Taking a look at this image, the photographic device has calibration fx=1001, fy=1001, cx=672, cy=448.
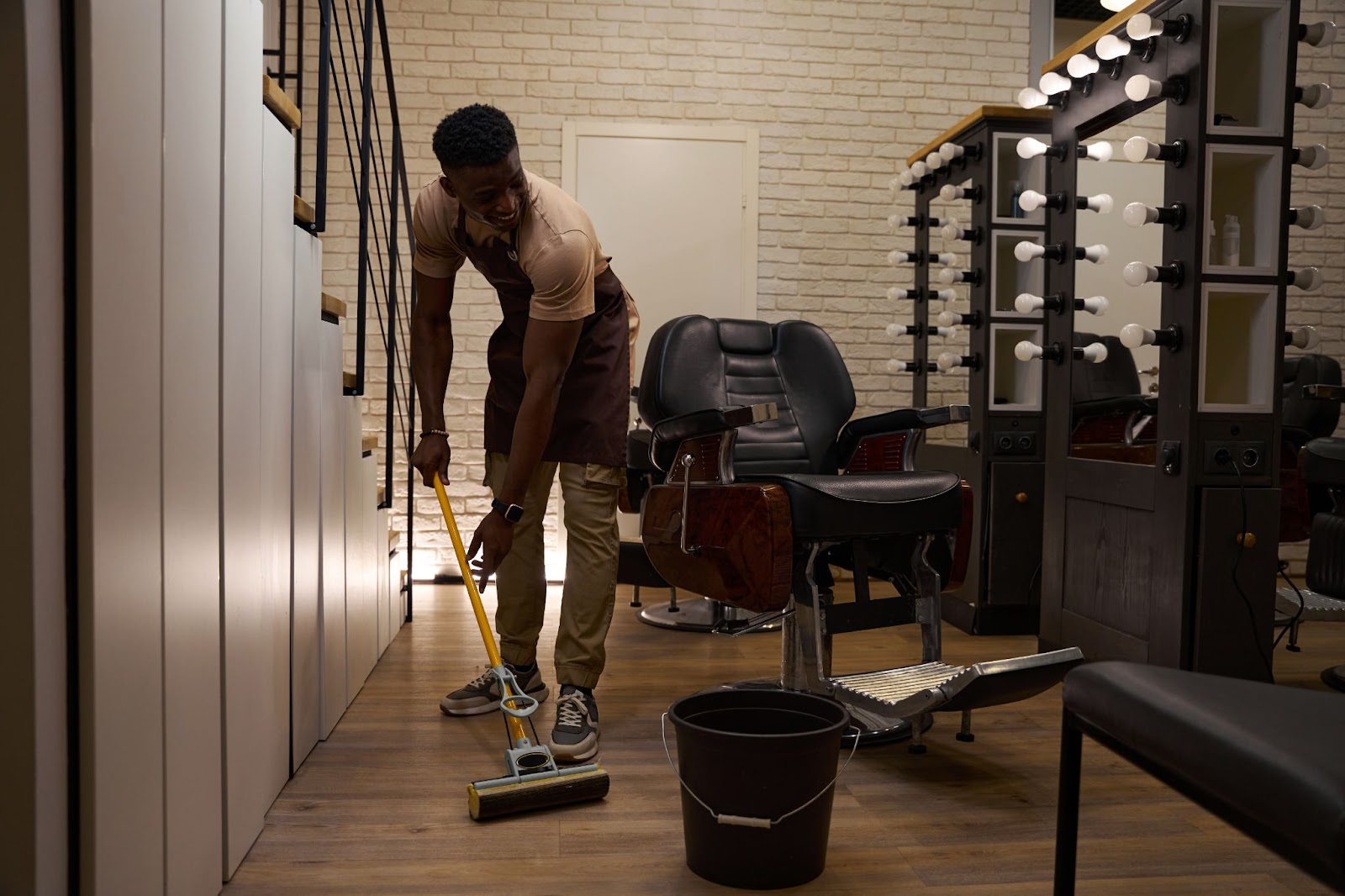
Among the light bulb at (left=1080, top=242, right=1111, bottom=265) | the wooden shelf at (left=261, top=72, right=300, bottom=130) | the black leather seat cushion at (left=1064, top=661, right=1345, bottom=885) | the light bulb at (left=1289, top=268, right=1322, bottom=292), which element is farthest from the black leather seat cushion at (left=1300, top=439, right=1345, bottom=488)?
the wooden shelf at (left=261, top=72, right=300, bottom=130)

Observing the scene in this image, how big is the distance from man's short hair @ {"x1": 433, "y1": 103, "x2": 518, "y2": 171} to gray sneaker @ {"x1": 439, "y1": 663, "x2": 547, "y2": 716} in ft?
4.07

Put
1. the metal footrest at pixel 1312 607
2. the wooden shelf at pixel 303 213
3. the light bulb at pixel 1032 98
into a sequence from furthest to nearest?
the light bulb at pixel 1032 98
the metal footrest at pixel 1312 607
the wooden shelf at pixel 303 213

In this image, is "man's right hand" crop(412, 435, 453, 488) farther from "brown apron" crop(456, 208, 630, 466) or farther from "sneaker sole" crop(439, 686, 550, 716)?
"sneaker sole" crop(439, 686, 550, 716)

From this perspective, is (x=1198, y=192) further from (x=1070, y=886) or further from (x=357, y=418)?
(x=357, y=418)

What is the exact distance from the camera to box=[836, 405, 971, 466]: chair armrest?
2.41 metres

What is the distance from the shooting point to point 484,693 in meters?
2.52

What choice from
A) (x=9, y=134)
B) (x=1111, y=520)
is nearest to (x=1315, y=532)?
(x=1111, y=520)

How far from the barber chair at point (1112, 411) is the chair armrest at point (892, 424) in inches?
28.8

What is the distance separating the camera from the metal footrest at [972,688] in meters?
1.89

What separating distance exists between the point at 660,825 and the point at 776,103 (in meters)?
3.81

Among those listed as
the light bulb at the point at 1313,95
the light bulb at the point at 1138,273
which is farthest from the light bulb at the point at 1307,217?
the light bulb at the point at 1138,273

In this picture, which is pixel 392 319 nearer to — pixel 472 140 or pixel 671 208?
pixel 472 140

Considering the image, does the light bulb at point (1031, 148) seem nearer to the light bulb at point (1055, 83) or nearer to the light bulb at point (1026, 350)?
the light bulb at point (1055, 83)

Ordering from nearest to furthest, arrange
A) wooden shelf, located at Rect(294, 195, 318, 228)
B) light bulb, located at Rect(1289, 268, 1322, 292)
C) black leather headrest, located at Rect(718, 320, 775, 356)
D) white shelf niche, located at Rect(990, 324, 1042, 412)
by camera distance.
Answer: wooden shelf, located at Rect(294, 195, 318, 228) < light bulb, located at Rect(1289, 268, 1322, 292) < black leather headrest, located at Rect(718, 320, 775, 356) < white shelf niche, located at Rect(990, 324, 1042, 412)
